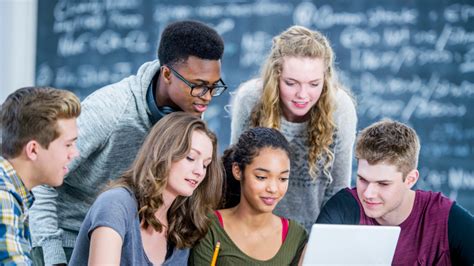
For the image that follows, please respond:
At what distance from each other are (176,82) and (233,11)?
52.2 inches

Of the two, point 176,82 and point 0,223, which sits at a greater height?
point 176,82

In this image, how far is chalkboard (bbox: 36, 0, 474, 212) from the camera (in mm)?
2982

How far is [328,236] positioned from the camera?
1516 mm

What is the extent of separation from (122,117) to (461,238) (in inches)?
36.2

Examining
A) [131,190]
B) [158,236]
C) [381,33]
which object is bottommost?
[158,236]

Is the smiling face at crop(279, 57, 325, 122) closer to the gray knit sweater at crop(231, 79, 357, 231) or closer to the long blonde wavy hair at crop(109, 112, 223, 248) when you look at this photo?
the gray knit sweater at crop(231, 79, 357, 231)

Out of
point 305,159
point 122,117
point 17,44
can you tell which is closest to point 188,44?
point 122,117

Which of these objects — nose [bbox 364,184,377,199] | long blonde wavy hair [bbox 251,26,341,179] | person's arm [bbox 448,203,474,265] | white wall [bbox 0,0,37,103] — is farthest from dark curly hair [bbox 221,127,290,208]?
white wall [bbox 0,0,37,103]

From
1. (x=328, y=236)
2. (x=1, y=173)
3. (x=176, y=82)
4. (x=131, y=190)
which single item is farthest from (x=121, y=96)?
(x=328, y=236)

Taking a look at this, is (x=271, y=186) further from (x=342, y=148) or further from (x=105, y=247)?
(x=105, y=247)

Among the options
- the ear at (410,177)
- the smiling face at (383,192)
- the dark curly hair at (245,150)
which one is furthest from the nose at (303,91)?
the ear at (410,177)

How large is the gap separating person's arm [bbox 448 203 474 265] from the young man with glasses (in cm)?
69

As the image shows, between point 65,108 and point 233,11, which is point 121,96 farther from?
point 233,11

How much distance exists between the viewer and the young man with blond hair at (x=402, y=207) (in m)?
1.88
